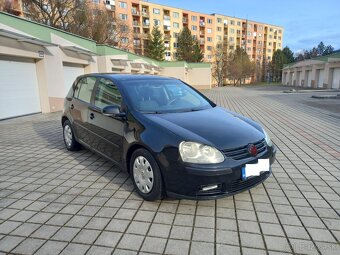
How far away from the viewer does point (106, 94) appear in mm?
3895

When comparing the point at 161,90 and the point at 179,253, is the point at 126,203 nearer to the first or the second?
the point at 179,253

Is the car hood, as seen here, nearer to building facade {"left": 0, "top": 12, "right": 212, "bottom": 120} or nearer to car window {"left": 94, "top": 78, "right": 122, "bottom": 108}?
car window {"left": 94, "top": 78, "right": 122, "bottom": 108}

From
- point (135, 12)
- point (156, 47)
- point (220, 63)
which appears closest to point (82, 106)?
point (156, 47)

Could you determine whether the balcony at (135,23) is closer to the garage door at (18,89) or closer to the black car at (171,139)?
the garage door at (18,89)

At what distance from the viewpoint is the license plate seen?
8.90ft

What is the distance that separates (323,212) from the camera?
9.26 ft

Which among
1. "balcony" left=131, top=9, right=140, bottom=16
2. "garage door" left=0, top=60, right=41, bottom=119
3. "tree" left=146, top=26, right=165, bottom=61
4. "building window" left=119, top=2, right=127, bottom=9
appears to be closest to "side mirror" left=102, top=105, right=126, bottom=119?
"garage door" left=0, top=60, right=41, bottom=119

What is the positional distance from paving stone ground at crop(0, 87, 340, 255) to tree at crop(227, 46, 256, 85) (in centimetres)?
5846

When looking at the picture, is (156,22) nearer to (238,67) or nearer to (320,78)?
(238,67)

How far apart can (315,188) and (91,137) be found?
3561 millimetres

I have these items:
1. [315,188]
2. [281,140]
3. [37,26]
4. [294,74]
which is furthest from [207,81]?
[315,188]

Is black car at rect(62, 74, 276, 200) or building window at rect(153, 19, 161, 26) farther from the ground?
building window at rect(153, 19, 161, 26)

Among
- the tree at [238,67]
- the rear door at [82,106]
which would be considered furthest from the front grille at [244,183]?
the tree at [238,67]

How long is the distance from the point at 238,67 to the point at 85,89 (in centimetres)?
5952
